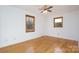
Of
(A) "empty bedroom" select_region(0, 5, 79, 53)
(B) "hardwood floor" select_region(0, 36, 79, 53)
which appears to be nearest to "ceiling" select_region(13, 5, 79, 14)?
(A) "empty bedroom" select_region(0, 5, 79, 53)

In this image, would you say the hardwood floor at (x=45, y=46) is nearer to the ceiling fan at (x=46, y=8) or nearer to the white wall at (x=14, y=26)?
the white wall at (x=14, y=26)

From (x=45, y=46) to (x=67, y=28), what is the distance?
58cm

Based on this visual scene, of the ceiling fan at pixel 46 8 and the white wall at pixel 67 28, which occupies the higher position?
the ceiling fan at pixel 46 8

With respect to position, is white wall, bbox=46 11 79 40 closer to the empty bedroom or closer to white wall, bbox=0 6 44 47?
the empty bedroom

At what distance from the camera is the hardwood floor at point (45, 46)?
170 cm

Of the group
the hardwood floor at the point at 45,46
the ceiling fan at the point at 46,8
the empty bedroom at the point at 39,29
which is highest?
the ceiling fan at the point at 46,8

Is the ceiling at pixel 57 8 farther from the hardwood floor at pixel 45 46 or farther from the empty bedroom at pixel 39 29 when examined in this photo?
the hardwood floor at pixel 45 46

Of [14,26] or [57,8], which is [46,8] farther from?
[14,26]

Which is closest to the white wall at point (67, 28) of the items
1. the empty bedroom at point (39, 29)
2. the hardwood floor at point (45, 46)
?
the empty bedroom at point (39, 29)

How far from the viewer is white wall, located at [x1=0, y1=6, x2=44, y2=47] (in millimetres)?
1651

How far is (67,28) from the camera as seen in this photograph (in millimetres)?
1786

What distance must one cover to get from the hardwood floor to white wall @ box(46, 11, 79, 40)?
0.33 ft

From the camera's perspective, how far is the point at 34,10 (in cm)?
174
